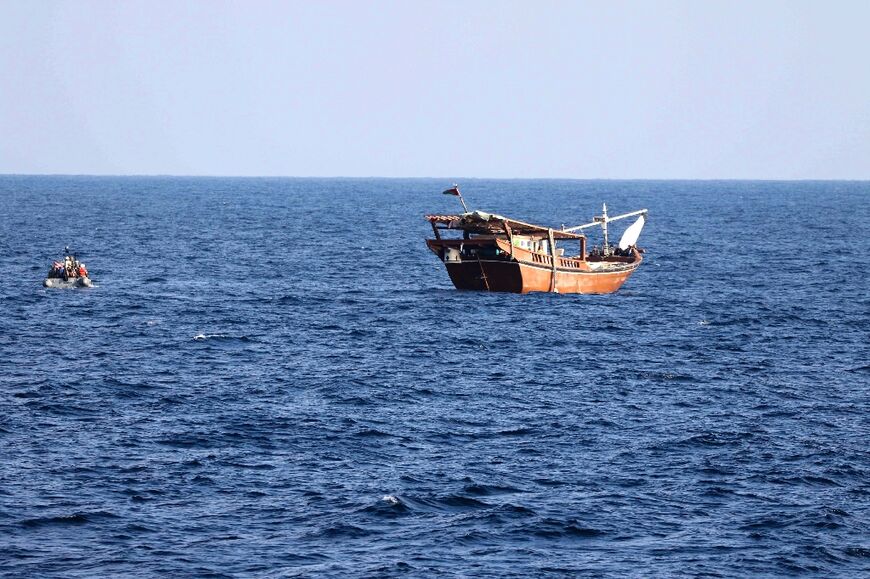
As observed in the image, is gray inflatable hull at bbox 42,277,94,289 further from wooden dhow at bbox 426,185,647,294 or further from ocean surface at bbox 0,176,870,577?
wooden dhow at bbox 426,185,647,294

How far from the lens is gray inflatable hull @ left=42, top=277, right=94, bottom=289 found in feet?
293

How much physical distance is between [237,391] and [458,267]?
36917 millimetres

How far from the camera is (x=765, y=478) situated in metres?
42.1

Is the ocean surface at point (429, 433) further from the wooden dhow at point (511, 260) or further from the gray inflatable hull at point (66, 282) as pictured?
the wooden dhow at point (511, 260)

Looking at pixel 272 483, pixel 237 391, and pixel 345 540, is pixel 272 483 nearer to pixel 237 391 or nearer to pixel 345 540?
pixel 345 540

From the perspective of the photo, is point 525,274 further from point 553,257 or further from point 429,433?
point 429,433

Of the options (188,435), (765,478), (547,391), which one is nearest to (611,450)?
(765,478)

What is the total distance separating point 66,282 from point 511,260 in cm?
3333

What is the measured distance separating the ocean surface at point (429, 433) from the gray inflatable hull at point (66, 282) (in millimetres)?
1066

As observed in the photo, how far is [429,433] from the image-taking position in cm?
4791

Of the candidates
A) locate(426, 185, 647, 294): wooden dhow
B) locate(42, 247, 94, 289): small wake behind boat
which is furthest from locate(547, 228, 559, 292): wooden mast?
locate(42, 247, 94, 289): small wake behind boat

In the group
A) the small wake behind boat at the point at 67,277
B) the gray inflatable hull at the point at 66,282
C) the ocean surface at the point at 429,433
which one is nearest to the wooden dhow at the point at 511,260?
the ocean surface at the point at 429,433

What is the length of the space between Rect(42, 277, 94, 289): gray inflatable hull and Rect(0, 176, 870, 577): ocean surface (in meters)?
1.07

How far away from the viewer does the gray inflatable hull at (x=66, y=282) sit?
89.4 m
